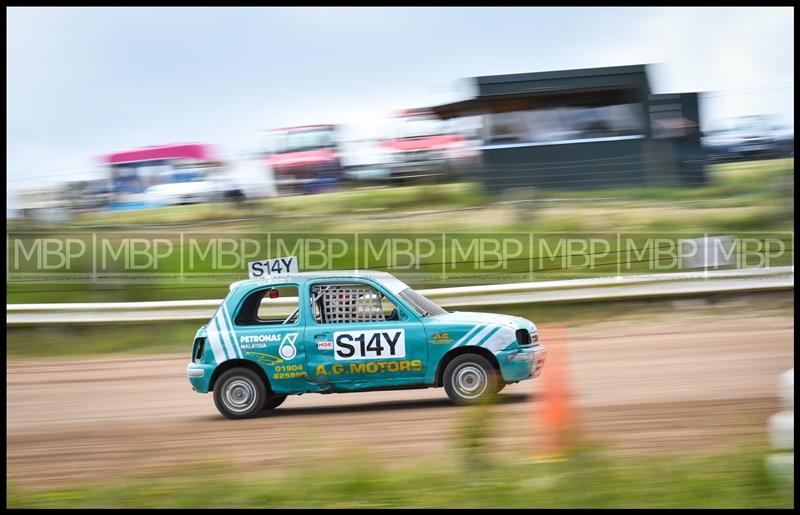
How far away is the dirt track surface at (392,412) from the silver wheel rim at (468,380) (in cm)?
22

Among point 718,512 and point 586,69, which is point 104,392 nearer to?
point 718,512

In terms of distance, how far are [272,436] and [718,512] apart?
4127 mm

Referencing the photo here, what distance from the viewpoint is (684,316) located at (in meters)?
13.0

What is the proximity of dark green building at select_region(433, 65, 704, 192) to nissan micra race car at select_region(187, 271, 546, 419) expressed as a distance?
8.15 metres

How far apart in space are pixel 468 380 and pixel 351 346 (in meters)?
1.15

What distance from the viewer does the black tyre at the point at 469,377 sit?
28.7 ft

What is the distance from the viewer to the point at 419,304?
9.17m

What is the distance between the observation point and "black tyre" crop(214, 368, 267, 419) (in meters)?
9.07

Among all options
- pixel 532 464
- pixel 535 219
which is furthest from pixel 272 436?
pixel 535 219

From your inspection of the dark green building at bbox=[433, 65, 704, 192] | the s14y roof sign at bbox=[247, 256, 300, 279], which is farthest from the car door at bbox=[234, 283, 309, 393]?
the dark green building at bbox=[433, 65, 704, 192]

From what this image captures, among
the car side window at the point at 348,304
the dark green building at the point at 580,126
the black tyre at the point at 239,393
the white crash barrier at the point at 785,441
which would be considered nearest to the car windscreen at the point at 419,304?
the car side window at the point at 348,304

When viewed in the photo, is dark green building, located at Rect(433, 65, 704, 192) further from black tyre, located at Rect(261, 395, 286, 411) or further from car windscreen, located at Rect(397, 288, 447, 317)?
black tyre, located at Rect(261, 395, 286, 411)

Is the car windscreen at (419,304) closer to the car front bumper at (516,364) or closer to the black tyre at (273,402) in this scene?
the car front bumper at (516,364)

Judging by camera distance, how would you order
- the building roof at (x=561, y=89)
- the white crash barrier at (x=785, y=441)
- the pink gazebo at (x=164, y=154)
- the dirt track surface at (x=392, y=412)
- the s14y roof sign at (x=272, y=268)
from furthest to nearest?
the pink gazebo at (x=164, y=154) → the building roof at (x=561, y=89) → the s14y roof sign at (x=272, y=268) → the dirt track surface at (x=392, y=412) → the white crash barrier at (x=785, y=441)
